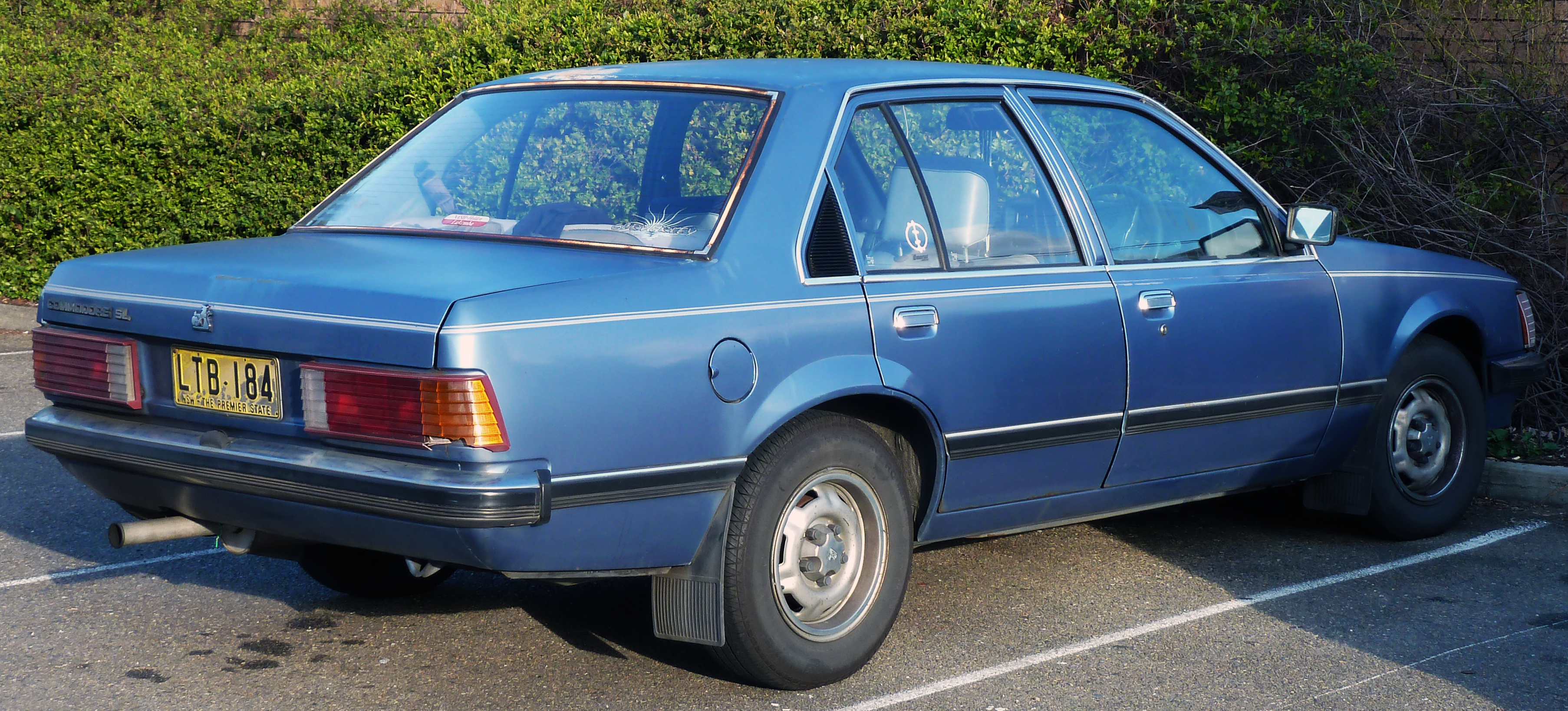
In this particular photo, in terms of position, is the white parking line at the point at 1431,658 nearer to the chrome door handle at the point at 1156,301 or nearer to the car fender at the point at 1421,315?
the car fender at the point at 1421,315

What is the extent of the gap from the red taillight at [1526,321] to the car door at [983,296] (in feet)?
8.23

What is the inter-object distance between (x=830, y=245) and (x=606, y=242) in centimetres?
59

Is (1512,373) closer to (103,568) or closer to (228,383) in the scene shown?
(228,383)

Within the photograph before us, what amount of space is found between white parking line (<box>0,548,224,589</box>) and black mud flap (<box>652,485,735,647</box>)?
245 centimetres

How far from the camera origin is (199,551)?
5391mm

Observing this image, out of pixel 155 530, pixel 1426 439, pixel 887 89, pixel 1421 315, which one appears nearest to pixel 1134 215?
pixel 887 89

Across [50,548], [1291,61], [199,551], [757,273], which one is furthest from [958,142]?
[1291,61]

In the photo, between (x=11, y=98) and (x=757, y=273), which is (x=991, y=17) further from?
(x=11, y=98)

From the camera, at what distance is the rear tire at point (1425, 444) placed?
5477 mm

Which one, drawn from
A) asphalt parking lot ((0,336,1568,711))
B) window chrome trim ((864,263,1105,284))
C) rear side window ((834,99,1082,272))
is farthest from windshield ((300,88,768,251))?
asphalt parking lot ((0,336,1568,711))

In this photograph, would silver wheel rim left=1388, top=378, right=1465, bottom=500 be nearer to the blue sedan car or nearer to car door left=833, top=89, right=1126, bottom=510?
the blue sedan car

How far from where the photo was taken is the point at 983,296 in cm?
413

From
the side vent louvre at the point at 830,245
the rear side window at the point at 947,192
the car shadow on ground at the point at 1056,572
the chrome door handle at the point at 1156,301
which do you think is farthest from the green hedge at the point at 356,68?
the side vent louvre at the point at 830,245

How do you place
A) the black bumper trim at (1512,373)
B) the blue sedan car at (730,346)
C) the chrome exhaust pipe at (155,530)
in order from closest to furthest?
the blue sedan car at (730,346)
the chrome exhaust pipe at (155,530)
the black bumper trim at (1512,373)
